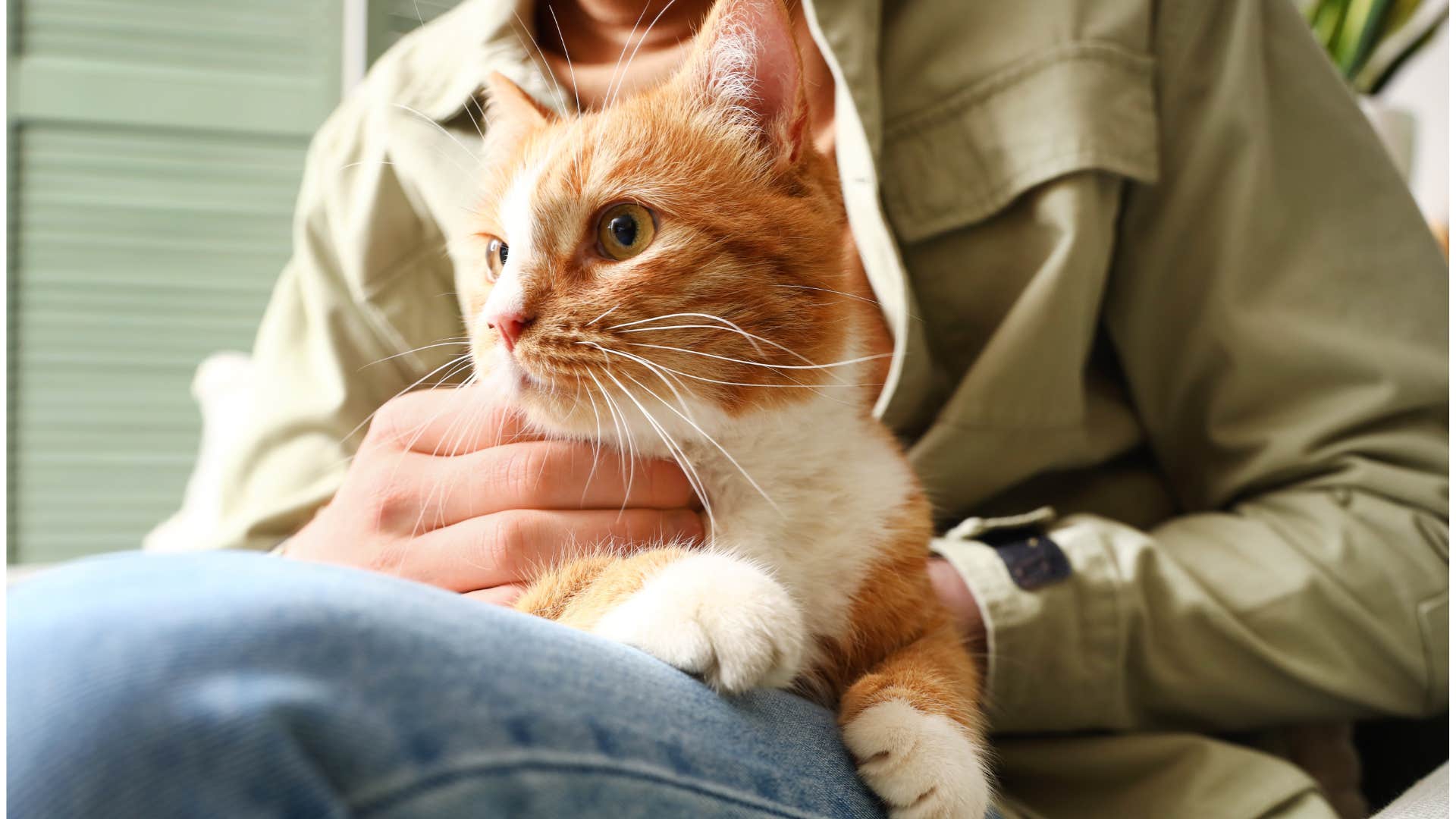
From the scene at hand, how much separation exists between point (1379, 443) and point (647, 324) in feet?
2.74

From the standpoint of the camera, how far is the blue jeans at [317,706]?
13.3 inches

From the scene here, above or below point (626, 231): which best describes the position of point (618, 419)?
below

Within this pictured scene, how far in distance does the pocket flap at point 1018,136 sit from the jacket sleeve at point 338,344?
2.02 ft

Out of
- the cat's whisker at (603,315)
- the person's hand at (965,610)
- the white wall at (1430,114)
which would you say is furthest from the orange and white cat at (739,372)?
the white wall at (1430,114)

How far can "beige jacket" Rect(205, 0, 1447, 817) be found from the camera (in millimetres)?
910

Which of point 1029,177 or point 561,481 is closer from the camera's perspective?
point 561,481

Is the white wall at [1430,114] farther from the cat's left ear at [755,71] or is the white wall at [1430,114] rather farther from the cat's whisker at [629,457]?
the cat's whisker at [629,457]

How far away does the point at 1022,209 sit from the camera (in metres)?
1.00

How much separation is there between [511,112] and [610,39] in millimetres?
272

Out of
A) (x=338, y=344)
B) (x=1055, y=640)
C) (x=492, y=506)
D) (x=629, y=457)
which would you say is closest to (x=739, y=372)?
(x=629, y=457)

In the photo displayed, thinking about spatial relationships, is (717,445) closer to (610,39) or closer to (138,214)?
(610,39)

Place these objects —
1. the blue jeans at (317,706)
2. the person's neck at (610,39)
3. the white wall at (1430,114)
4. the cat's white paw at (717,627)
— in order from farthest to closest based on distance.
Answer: the white wall at (1430,114) → the person's neck at (610,39) → the cat's white paw at (717,627) → the blue jeans at (317,706)

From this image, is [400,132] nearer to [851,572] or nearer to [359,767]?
[851,572]

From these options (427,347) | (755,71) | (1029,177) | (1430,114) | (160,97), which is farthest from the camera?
(160,97)
